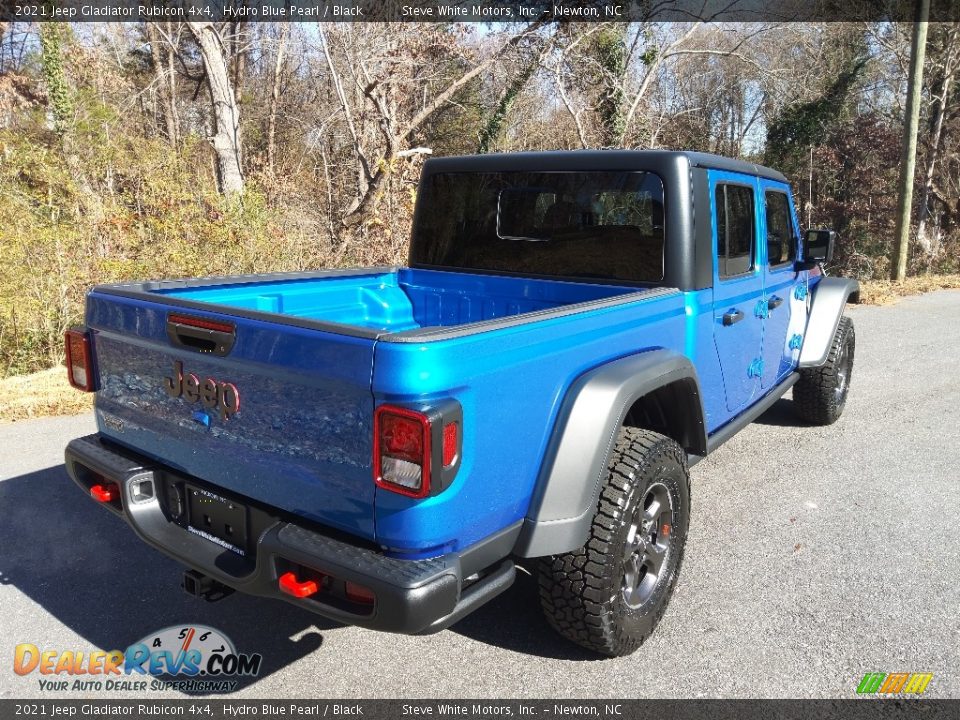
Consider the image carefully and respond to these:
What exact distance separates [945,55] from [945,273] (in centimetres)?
549

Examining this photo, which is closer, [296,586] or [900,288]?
[296,586]

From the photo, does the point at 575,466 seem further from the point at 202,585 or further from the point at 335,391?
the point at 202,585

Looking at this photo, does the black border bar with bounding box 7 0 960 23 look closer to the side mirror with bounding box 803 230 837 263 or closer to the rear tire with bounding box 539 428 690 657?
the side mirror with bounding box 803 230 837 263

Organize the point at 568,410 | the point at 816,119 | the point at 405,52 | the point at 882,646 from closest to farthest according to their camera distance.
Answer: the point at 568,410
the point at 882,646
the point at 405,52
the point at 816,119

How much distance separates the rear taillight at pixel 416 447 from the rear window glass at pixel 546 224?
5.76ft

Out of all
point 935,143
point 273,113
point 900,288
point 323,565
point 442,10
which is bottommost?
point 900,288

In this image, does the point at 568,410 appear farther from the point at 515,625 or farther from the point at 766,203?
the point at 766,203

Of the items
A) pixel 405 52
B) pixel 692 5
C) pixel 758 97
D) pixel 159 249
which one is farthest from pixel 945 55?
pixel 159 249

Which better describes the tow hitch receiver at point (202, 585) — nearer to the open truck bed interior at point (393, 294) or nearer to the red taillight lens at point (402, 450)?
the red taillight lens at point (402, 450)

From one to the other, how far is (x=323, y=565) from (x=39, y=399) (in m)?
4.89

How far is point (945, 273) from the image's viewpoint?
17078 mm

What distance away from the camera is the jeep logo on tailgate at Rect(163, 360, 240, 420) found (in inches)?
94.3

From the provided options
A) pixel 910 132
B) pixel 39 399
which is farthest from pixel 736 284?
pixel 910 132

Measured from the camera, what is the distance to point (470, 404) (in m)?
2.11
